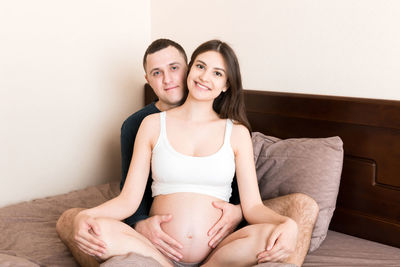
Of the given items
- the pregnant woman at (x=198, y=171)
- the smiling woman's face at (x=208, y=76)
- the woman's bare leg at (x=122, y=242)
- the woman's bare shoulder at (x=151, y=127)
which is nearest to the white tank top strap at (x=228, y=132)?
the pregnant woman at (x=198, y=171)

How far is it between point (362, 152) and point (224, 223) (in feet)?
2.53

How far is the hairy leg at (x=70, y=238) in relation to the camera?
59.3 inches

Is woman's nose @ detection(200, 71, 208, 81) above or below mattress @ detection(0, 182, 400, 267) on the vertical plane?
above

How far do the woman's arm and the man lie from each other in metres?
0.09

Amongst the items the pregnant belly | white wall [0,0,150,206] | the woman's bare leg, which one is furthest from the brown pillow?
white wall [0,0,150,206]

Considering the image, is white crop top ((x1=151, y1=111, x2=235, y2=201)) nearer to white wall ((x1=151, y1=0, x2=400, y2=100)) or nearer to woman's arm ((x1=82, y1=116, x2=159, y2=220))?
woman's arm ((x1=82, y1=116, x2=159, y2=220))

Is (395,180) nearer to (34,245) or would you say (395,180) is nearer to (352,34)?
(352,34)

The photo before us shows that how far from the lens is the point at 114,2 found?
262 cm

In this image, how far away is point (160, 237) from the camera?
4.81ft

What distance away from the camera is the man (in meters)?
1.44

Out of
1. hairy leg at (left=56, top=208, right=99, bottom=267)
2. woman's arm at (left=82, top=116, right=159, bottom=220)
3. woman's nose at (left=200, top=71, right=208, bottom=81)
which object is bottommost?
hairy leg at (left=56, top=208, right=99, bottom=267)

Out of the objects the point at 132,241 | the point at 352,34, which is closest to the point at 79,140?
the point at 132,241

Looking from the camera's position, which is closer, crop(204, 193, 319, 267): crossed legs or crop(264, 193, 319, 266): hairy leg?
crop(204, 193, 319, 267): crossed legs

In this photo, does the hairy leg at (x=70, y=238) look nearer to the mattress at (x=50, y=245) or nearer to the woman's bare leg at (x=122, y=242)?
the mattress at (x=50, y=245)
